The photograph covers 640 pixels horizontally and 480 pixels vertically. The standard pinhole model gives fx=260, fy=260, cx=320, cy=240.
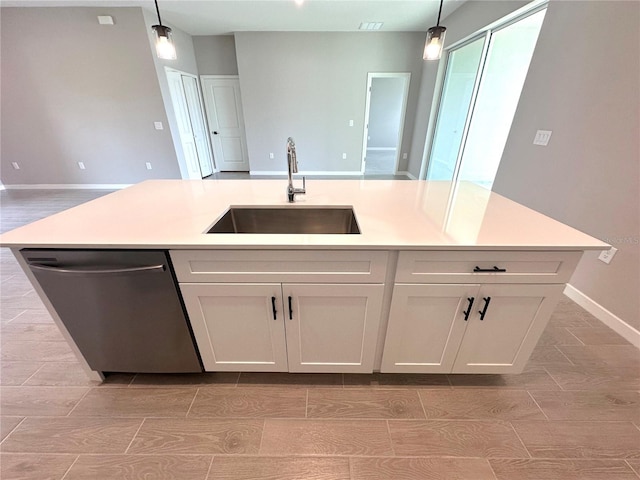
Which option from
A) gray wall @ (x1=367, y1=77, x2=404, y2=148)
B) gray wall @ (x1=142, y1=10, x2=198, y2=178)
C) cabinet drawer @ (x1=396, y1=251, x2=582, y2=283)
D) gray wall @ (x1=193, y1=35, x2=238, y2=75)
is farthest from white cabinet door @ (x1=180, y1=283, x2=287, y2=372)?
gray wall @ (x1=367, y1=77, x2=404, y2=148)

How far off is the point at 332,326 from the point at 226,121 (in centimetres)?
603

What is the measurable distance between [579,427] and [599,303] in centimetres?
112

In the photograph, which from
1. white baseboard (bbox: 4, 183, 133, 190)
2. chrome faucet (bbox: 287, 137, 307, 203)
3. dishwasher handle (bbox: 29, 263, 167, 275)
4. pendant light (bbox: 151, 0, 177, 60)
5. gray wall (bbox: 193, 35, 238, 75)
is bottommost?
white baseboard (bbox: 4, 183, 133, 190)

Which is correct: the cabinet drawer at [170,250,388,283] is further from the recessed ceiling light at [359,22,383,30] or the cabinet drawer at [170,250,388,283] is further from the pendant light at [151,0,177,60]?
the recessed ceiling light at [359,22,383,30]

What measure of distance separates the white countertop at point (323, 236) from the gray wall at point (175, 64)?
354 centimetres

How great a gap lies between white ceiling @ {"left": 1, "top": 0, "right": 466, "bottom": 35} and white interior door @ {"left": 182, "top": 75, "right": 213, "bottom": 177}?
3.01 feet

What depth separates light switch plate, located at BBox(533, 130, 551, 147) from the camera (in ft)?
7.37

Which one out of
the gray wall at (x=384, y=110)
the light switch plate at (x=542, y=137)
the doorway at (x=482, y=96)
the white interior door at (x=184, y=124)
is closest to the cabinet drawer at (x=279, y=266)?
the light switch plate at (x=542, y=137)

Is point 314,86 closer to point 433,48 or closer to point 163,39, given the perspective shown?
point 163,39

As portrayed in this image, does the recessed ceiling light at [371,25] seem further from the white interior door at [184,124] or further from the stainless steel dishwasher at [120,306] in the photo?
the stainless steel dishwasher at [120,306]

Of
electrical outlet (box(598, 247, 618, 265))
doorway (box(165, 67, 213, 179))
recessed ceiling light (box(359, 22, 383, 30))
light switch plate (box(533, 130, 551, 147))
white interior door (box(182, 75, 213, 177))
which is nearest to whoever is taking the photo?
electrical outlet (box(598, 247, 618, 265))

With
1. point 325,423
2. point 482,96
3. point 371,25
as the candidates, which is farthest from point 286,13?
point 325,423

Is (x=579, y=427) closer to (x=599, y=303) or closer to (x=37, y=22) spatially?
(x=599, y=303)

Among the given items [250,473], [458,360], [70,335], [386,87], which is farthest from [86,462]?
[386,87]
